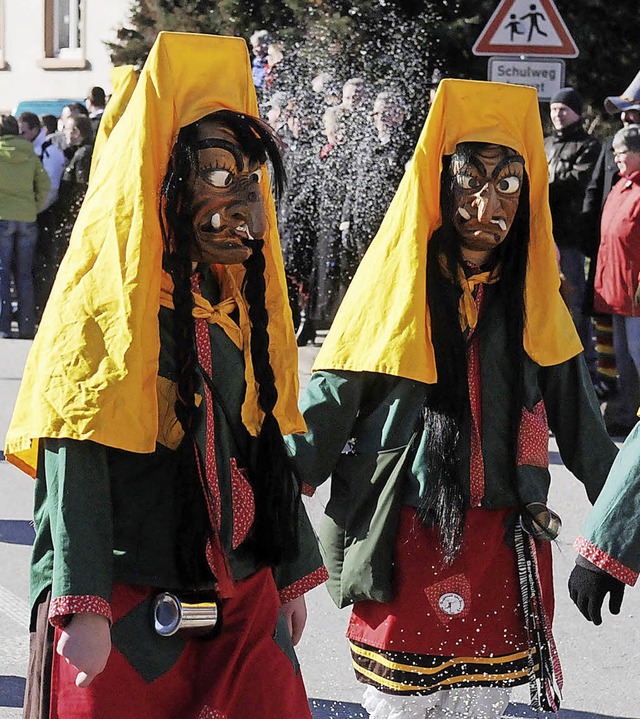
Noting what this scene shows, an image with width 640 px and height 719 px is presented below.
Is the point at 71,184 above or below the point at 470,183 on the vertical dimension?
below

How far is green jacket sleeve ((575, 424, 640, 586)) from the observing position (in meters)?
3.22

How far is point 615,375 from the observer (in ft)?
29.1

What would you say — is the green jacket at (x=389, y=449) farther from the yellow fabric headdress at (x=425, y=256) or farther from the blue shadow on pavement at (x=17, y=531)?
the blue shadow on pavement at (x=17, y=531)

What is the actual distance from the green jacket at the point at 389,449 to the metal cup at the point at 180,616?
0.91 m

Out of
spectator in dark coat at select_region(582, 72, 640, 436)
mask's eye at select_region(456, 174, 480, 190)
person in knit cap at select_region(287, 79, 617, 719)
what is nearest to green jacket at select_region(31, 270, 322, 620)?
person in knit cap at select_region(287, 79, 617, 719)

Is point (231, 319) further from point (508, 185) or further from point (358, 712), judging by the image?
point (358, 712)

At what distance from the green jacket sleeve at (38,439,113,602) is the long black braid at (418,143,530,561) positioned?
1.15 metres

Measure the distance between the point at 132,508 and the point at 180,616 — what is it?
22 cm

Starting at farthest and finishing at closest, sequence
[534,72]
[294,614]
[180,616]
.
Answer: [534,72] < [294,614] < [180,616]

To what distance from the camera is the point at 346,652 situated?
5086 millimetres

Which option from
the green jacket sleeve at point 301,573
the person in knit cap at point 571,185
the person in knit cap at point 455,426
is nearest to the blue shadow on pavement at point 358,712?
the person in knit cap at point 455,426

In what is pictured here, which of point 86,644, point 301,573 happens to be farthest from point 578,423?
point 86,644

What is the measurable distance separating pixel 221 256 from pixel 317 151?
914 cm

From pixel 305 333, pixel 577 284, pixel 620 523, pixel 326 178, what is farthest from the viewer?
pixel 326 178
